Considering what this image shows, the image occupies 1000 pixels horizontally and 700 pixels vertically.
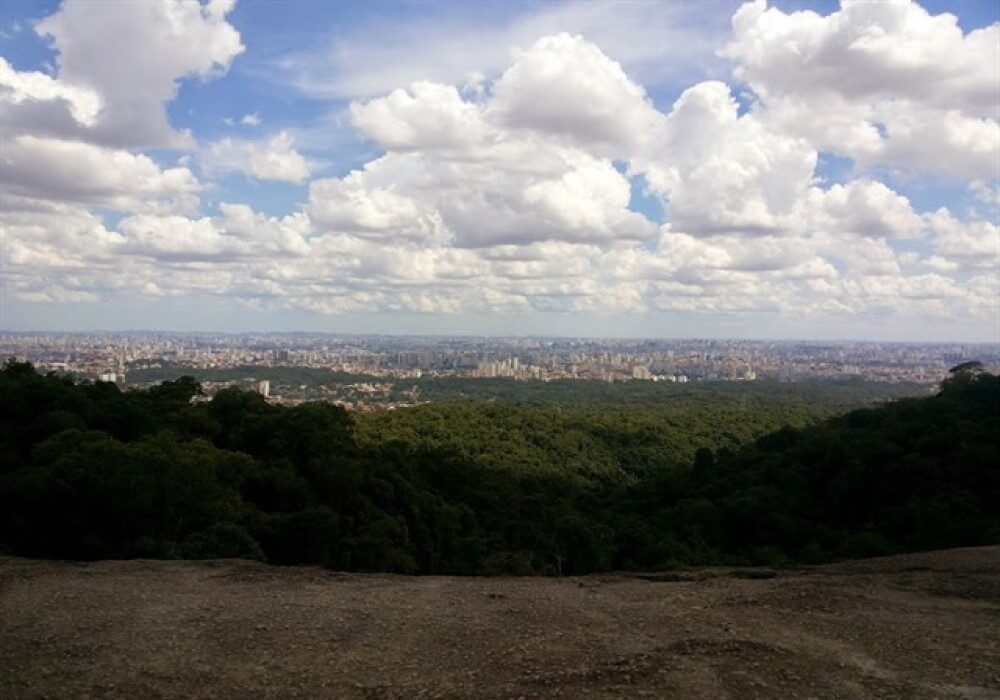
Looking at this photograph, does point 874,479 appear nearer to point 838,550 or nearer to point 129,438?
point 838,550

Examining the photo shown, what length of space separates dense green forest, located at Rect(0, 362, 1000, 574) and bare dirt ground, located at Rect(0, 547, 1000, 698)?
568 centimetres

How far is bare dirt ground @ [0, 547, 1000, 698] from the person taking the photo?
24.2ft

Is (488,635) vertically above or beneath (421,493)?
above

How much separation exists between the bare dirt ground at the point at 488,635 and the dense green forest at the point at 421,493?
224 inches

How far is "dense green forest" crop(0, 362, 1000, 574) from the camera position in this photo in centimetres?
1761

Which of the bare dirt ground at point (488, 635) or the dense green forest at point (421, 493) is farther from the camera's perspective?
the dense green forest at point (421, 493)

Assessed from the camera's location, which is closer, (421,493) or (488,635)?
(488,635)

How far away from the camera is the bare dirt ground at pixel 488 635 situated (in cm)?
736

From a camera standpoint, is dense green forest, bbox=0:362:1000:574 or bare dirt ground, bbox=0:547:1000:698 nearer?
bare dirt ground, bbox=0:547:1000:698

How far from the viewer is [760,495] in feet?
97.0

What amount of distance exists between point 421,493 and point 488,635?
735 inches

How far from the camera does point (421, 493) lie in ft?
89.5

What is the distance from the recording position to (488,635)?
8914 mm

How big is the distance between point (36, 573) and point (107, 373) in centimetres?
9685
